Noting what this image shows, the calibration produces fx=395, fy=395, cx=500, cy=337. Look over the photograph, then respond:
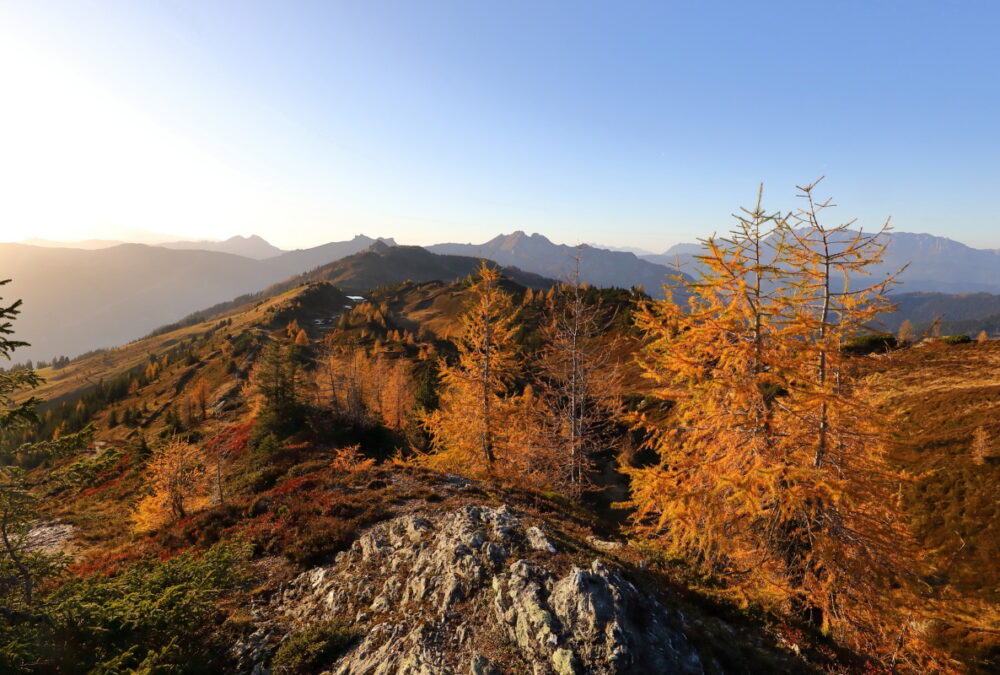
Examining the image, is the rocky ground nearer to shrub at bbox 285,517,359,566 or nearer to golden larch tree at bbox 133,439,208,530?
shrub at bbox 285,517,359,566

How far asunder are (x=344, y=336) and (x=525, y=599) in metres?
118

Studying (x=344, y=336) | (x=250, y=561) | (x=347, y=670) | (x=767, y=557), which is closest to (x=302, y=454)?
(x=250, y=561)

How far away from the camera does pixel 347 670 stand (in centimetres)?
800

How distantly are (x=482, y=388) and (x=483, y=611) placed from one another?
12116 mm

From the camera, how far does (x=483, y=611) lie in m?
8.68

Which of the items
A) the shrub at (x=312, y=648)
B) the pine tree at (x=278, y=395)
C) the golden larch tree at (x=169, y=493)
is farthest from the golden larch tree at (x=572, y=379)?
the pine tree at (x=278, y=395)

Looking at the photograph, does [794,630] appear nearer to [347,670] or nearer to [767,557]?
[767,557]

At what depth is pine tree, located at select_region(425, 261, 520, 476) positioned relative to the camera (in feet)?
66.1

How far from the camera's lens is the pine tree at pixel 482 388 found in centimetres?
2016

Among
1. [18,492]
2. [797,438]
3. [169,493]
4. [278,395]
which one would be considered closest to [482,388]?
[797,438]

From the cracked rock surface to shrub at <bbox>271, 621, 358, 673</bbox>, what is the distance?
20 centimetres

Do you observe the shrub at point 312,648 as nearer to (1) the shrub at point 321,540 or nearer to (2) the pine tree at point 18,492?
(1) the shrub at point 321,540

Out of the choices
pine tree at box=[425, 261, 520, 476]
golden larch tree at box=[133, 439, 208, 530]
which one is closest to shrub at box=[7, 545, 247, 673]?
pine tree at box=[425, 261, 520, 476]

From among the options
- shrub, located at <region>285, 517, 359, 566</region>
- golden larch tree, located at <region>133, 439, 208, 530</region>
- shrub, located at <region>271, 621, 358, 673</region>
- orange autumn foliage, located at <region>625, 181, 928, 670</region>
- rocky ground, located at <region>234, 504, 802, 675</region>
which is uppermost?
orange autumn foliage, located at <region>625, 181, 928, 670</region>
